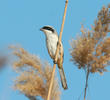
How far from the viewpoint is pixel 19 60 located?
2531mm

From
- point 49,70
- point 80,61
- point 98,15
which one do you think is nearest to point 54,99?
point 49,70

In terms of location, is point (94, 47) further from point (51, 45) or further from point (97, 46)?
point (51, 45)

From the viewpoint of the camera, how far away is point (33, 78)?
241cm

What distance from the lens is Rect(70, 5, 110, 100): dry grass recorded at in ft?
8.02

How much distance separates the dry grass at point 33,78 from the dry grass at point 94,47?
0.34 metres

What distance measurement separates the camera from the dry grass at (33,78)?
2.29 meters

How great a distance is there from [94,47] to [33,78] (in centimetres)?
66

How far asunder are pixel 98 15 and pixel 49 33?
3.79ft

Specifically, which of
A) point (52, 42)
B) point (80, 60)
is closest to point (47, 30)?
point (52, 42)

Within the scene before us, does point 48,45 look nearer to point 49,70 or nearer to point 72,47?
point 72,47

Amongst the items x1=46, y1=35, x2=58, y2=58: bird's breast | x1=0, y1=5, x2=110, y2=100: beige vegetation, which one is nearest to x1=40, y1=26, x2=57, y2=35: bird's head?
x1=46, y1=35, x2=58, y2=58: bird's breast

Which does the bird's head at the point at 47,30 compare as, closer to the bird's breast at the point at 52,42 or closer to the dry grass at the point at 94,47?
the bird's breast at the point at 52,42

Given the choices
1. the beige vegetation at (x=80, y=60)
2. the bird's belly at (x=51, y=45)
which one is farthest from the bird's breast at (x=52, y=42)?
the beige vegetation at (x=80, y=60)

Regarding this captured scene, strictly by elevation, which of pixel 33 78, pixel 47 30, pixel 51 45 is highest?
pixel 47 30
